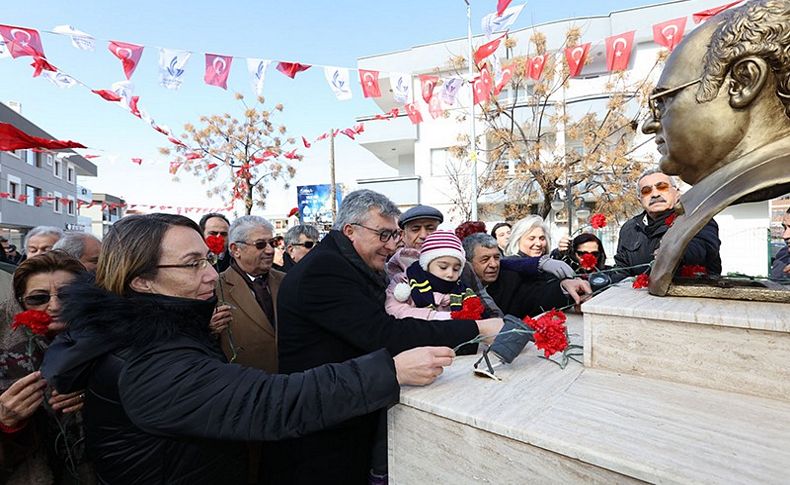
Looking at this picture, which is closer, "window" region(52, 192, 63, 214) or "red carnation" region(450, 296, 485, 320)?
"red carnation" region(450, 296, 485, 320)

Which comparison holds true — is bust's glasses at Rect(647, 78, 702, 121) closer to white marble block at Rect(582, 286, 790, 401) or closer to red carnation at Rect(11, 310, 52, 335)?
white marble block at Rect(582, 286, 790, 401)

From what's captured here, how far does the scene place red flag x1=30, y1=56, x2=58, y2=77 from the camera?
21.6ft

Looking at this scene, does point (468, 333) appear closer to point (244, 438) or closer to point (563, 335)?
point (563, 335)

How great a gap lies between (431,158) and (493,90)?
25.0 feet

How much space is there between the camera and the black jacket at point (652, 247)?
235 centimetres

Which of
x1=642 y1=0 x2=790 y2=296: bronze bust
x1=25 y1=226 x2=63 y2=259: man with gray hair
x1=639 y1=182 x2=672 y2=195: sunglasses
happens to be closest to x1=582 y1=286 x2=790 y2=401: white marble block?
x1=642 y1=0 x2=790 y2=296: bronze bust

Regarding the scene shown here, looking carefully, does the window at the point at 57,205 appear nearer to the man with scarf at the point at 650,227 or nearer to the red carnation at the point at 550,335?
the man with scarf at the point at 650,227

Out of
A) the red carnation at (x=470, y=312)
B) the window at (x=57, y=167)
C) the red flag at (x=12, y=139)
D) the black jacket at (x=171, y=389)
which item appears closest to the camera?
the black jacket at (x=171, y=389)

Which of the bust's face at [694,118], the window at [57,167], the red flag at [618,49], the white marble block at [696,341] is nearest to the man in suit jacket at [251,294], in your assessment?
the white marble block at [696,341]

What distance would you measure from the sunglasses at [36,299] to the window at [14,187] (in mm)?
29541

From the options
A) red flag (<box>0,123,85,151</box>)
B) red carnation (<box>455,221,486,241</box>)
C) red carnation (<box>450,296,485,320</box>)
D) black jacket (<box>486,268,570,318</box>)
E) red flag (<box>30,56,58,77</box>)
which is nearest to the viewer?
red carnation (<box>450,296,485,320</box>)

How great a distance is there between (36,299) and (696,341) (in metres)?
2.81

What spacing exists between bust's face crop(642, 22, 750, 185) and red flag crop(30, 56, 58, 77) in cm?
833

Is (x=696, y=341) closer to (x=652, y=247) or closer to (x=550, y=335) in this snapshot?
(x=550, y=335)
